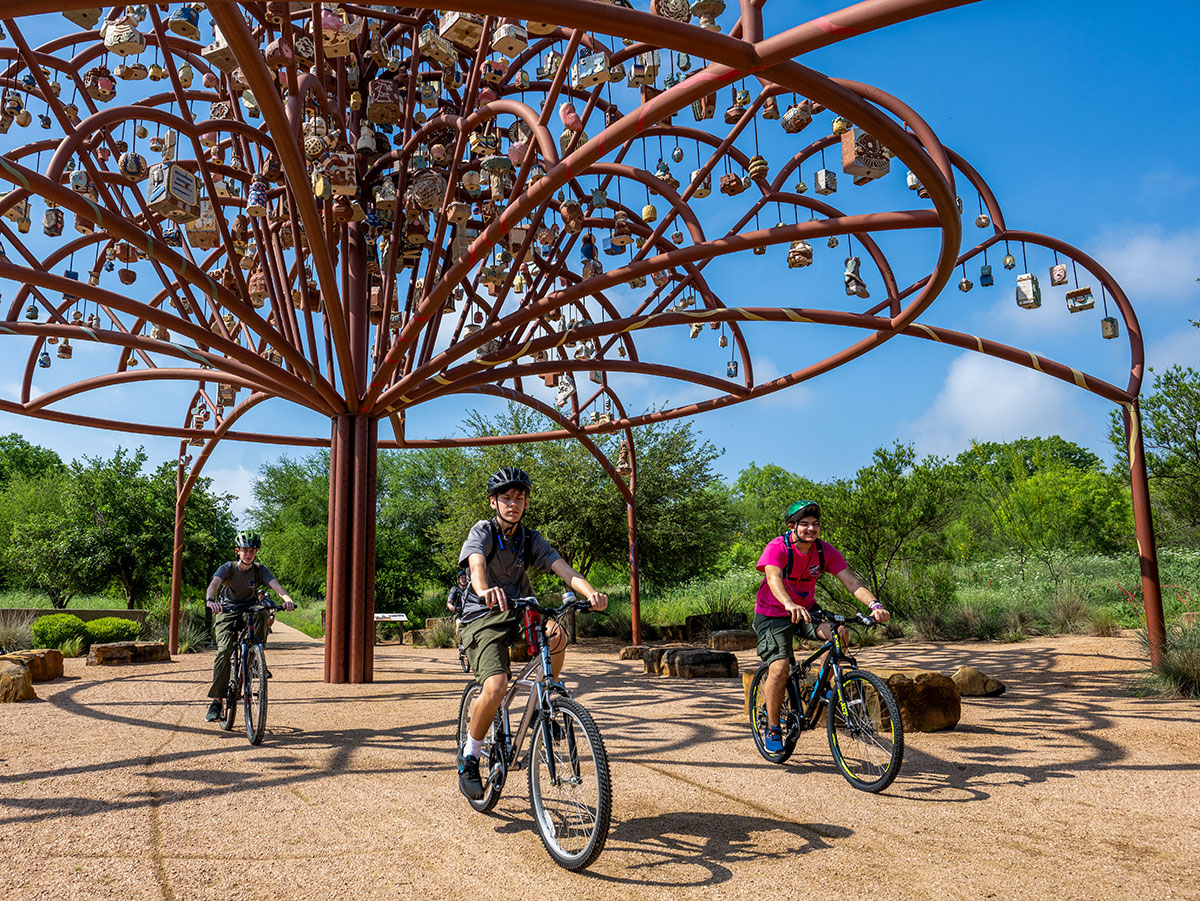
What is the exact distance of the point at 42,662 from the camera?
1148 cm

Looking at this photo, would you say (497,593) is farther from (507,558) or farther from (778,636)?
(778,636)

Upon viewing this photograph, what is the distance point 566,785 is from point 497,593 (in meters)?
0.97

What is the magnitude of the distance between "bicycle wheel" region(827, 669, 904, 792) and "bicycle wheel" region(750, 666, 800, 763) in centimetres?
33

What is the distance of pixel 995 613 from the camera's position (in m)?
15.2

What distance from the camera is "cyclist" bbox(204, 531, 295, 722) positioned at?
743cm

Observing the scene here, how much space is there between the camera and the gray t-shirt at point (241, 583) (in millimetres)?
7625

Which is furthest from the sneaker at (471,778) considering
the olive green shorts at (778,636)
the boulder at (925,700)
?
the boulder at (925,700)

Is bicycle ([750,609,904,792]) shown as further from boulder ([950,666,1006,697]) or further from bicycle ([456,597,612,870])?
boulder ([950,666,1006,697])

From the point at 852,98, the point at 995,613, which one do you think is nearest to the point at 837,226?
the point at 852,98

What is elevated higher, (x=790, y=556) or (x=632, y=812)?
(x=790, y=556)

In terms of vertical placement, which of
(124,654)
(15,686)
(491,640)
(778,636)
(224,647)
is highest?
(491,640)

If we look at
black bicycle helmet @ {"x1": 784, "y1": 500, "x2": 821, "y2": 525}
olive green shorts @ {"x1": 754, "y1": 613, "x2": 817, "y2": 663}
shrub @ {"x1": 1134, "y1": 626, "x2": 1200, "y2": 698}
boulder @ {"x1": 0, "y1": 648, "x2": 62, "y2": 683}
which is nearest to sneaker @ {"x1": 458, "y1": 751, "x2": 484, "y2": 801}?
olive green shorts @ {"x1": 754, "y1": 613, "x2": 817, "y2": 663}

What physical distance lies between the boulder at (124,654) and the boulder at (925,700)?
42.6 ft

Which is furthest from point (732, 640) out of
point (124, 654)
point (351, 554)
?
point (124, 654)
